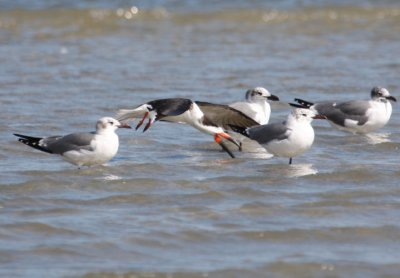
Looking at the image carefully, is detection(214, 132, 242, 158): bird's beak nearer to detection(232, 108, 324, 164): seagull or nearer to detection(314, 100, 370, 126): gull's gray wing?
detection(232, 108, 324, 164): seagull

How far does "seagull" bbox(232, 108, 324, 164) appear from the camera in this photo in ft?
30.4

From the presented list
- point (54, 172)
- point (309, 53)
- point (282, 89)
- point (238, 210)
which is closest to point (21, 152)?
point (54, 172)

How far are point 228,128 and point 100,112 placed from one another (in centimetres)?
218

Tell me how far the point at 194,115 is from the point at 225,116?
1.62 feet

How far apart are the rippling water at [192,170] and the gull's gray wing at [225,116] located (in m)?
0.26

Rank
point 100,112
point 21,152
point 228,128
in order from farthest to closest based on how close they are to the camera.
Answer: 1. point 100,112
2. point 228,128
3. point 21,152

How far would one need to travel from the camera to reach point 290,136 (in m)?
9.27

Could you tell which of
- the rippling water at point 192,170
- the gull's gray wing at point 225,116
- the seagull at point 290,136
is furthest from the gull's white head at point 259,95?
the seagull at point 290,136

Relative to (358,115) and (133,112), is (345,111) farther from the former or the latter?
(133,112)

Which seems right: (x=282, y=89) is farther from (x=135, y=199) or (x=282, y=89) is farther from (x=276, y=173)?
(x=135, y=199)

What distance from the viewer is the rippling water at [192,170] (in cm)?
655

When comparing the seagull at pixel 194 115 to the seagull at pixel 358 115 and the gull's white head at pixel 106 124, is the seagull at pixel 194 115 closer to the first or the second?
the gull's white head at pixel 106 124

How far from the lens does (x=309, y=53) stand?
54.4 ft

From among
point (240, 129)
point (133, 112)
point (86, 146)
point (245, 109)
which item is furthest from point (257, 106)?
point (86, 146)
